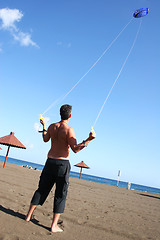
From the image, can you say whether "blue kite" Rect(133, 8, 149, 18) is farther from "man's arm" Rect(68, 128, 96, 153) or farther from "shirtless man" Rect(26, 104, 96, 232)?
"man's arm" Rect(68, 128, 96, 153)

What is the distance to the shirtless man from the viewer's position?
8.84ft

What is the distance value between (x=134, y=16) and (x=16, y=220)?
22.1 feet

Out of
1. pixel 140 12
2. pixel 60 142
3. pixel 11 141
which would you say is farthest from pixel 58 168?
pixel 11 141

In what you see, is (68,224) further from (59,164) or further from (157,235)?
(157,235)

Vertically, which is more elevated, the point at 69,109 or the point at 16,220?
the point at 69,109

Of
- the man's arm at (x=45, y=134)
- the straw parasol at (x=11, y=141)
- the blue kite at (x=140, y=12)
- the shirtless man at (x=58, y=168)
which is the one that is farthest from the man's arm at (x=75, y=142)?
the straw parasol at (x=11, y=141)

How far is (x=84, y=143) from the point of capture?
260 centimetres

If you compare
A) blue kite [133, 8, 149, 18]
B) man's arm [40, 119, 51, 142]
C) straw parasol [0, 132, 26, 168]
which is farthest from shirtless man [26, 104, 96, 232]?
straw parasol [0, 132, 26, 168]

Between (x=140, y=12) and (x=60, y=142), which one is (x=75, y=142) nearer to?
(x=60, y=142)

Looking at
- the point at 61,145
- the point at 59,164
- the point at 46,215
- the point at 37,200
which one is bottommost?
the point at 46,215

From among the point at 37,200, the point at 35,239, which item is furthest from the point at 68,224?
the point at 35,239

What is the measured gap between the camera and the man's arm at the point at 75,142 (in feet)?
8.40

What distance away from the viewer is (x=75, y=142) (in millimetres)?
2732

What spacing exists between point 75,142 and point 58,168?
47 centimetres
